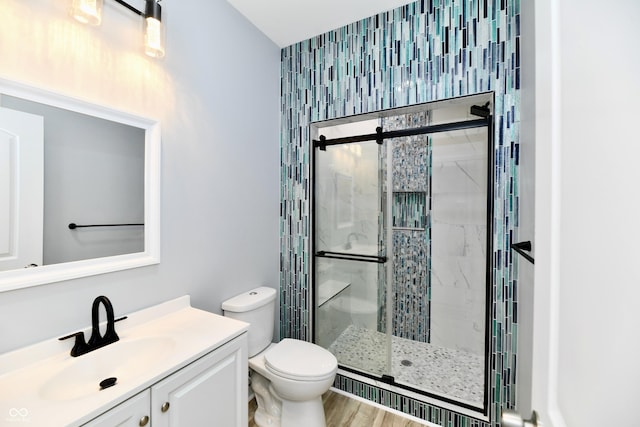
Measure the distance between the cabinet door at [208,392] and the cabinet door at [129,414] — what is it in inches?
1.0

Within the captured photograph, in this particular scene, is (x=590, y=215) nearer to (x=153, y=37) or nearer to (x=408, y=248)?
(x=153, y=37)

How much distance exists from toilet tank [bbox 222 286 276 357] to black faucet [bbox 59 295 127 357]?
2.03ft

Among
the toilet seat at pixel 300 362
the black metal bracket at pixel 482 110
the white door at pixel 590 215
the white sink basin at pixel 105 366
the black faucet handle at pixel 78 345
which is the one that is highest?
the black metal bracket at pixel 482 110

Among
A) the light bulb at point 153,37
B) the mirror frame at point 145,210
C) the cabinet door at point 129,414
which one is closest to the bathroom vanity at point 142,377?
the cabinet door at point 129,414

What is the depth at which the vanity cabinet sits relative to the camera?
838 millimetres

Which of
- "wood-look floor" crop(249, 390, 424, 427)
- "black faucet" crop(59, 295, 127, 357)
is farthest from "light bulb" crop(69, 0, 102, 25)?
"wood-look floor" crop(249, 390, 424, 427)

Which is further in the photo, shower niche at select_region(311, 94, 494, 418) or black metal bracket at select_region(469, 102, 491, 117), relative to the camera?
shower niche at select_region(311, 94, 494, 418)

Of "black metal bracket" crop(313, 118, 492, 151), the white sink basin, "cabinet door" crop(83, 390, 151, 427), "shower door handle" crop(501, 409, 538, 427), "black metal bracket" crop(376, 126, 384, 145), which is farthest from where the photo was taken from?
"black metal bracket" crop(376, 126, 384, 145)

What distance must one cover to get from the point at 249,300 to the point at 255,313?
0.09 m

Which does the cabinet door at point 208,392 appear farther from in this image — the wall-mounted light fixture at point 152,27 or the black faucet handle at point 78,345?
the wall-mounted light fixture at point 152,27

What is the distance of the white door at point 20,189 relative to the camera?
931 millimetres

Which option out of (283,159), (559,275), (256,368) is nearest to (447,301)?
(256,368)

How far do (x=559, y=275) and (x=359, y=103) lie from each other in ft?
5.55

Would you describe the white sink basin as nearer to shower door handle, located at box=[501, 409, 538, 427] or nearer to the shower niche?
shower door handle, located at box=[501, 409, 538, 427]
